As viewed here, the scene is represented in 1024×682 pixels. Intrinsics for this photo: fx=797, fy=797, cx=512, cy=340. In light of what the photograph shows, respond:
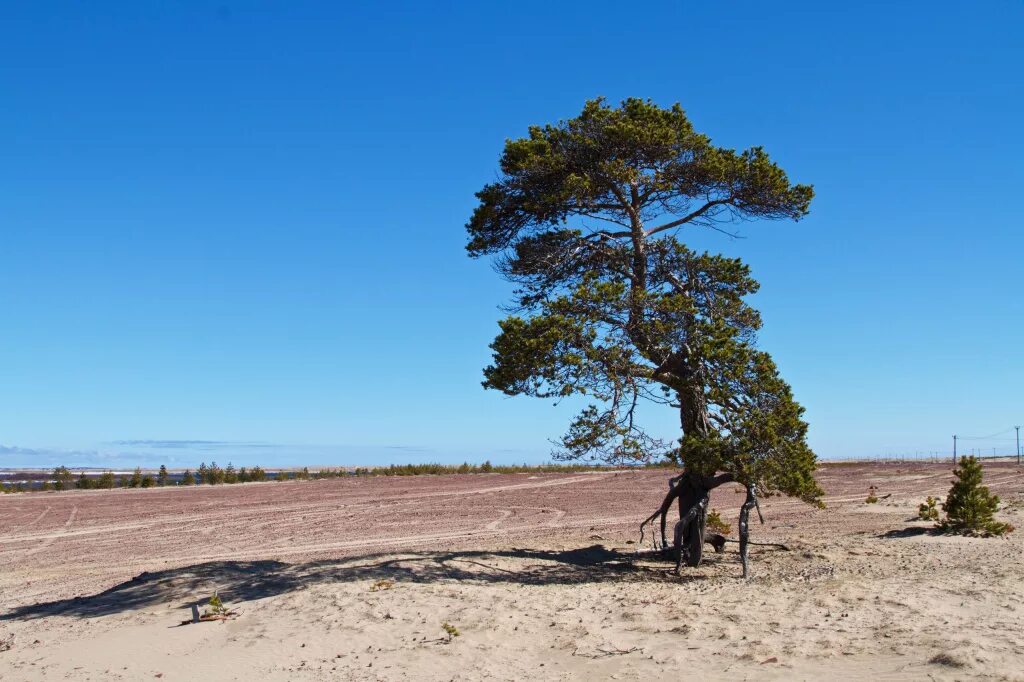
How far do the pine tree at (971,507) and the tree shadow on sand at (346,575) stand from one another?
4.94 m

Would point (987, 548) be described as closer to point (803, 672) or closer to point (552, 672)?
point (803, 672)

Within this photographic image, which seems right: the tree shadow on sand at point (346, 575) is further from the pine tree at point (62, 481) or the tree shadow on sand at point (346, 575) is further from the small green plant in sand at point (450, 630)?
the pine tree at point (62, 481)

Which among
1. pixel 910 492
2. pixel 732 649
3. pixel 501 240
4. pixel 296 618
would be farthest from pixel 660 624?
pixel 910 492

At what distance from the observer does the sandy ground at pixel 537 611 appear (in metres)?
8.36

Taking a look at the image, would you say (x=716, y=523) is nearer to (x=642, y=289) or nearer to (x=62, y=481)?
(x=642, y=289)

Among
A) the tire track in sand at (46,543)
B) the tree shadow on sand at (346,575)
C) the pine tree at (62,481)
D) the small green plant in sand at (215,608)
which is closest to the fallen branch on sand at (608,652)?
the tree shadow on sand at (346,575)

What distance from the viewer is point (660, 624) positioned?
960 centimetres

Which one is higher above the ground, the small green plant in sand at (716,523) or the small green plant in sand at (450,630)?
the small green plant in sand at (716,523)

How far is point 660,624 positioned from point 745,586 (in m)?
2.44

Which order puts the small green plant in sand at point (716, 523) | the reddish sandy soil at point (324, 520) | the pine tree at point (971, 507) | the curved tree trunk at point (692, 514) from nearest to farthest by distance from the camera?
the curved tree trunk at point (692, 514) < the pine tree at point (971, 507) < the small green plant in sand at point (716, 523) < the reddish sandy soil at point (324, 520)

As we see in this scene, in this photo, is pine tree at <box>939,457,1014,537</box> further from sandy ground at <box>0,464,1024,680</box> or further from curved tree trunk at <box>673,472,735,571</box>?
curved tree trunk at <box>673,472,735,571</box>

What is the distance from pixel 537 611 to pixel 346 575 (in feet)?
11.9

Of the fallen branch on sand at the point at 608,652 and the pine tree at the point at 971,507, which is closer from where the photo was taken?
the fallen branch on sand at the point at 608,652

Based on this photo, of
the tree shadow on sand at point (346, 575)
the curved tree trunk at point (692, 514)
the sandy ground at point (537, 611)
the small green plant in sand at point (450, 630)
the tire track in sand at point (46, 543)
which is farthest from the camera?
the tire track in sand at point (46, 543)
